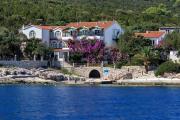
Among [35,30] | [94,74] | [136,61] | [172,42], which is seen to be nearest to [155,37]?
[172,42]

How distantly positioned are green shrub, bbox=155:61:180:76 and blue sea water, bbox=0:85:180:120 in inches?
256

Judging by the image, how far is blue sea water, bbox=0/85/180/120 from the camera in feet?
164

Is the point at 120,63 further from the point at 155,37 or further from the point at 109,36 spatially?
the point at 155,37

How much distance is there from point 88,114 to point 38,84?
35.8 m

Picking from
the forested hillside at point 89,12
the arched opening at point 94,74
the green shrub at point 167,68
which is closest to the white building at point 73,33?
the forested hillside at point 89,12

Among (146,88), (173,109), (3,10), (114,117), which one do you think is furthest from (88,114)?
(3,10)

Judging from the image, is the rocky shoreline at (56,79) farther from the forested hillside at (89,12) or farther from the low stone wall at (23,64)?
the forested hillside at (89,12)

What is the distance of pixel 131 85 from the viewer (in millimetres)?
85562

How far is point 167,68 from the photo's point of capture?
86.8 meters

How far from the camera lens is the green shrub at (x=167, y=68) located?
86812mm

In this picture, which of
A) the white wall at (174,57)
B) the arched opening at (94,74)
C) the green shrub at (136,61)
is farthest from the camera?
the arched opening at (94,74)

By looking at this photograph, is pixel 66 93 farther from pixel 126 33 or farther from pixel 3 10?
pixel 3 10

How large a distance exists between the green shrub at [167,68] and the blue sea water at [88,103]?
6.50 m

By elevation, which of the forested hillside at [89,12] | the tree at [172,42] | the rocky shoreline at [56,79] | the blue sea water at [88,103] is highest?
the forested hillside at [89,12]
